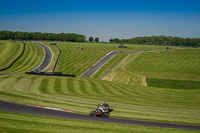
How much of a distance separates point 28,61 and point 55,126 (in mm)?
79375

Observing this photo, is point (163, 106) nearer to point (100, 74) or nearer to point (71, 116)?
point (71, 116)

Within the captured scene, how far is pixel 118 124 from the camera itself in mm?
22828

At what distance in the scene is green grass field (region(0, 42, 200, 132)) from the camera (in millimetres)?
21844

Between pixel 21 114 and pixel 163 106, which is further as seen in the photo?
pixel 163 106

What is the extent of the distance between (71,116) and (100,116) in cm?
340

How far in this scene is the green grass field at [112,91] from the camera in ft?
71.7

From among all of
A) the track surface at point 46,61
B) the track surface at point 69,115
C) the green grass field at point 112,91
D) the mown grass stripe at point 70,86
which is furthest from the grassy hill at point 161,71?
the track surface at point 69,115

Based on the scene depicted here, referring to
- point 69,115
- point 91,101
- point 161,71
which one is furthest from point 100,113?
point 161,71

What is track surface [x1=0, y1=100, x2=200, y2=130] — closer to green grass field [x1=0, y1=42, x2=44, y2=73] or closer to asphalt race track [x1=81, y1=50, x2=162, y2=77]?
asphalt race track [x1=81, y1=50, x2=162, y2=77]

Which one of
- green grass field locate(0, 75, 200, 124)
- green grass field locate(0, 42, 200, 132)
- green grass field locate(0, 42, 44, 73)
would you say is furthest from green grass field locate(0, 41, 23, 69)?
green grass field locate(0, 75, 200, 124)

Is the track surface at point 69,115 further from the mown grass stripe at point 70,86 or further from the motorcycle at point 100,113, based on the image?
the mown grass stripe at point 70,86

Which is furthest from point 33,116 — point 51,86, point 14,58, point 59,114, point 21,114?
point 14,58

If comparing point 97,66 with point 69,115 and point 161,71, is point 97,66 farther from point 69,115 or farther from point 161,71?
point 69,115

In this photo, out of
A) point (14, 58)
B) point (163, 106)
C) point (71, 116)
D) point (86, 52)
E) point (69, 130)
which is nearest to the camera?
point (69, 130)
